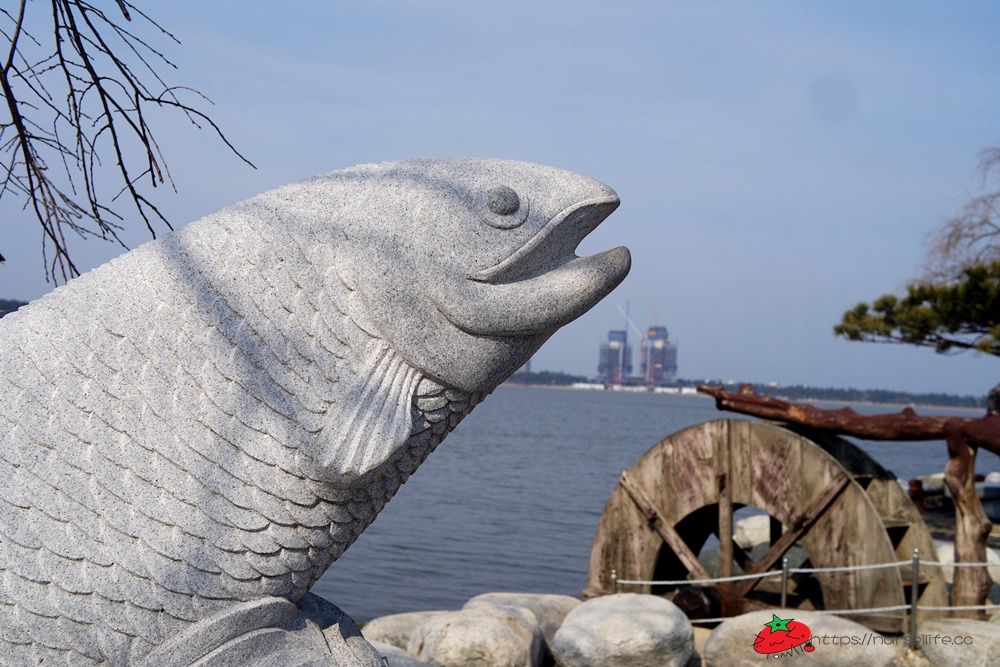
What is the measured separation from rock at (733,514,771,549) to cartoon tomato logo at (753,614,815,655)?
798cm

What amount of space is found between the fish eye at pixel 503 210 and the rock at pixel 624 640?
5.64 meters

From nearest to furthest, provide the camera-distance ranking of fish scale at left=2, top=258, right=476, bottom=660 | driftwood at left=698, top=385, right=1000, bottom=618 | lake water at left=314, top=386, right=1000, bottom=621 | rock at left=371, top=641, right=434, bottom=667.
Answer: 1. fish scale at left=2, top=258, right=476, bottom=660
2. rock at left=371, top=641, right=434, bottom=667
3. driftwood at left=698, top=385, right=1000, bottom=618
4. lake water at left=314, top=386, right=1000, bottom=621

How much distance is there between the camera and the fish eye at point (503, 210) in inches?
127

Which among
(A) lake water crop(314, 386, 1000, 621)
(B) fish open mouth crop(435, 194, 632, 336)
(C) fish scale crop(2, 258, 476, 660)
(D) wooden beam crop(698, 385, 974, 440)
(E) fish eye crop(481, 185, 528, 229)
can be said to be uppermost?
(E) fish eye crop(481, 185, 528, 229)

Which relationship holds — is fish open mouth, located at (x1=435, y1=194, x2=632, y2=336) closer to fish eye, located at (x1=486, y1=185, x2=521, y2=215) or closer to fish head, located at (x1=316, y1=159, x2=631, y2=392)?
fish head, located at (x1=316, y1=159, x2=631, y2=392)

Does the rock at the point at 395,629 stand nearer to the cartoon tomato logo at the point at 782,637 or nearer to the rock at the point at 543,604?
the rock at the point at 543,604

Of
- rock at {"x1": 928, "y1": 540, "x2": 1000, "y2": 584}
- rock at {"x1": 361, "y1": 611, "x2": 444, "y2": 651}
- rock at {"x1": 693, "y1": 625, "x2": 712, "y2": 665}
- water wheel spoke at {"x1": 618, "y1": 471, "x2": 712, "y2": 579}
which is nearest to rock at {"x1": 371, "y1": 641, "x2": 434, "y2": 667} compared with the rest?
rock at {"x1": 361, "y1": 611, "x2": 444, "y2": 651}

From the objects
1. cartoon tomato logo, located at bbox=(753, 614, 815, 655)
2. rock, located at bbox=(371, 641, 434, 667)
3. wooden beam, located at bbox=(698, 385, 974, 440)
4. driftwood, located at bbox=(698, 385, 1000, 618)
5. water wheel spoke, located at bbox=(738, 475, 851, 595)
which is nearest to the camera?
rock, located at bbox=(371, 641, 434, 667)

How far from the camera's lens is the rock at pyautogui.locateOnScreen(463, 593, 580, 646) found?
9.11 meters

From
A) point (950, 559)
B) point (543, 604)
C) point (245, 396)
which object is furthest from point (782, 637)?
point (245, 396)

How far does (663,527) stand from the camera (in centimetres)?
1116

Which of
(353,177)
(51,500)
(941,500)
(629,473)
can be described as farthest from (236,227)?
(941,500)

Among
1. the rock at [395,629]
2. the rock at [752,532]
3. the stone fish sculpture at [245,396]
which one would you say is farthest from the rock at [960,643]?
the rock at [752,532]

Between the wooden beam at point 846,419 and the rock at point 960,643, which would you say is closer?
the rock at point 960,643
